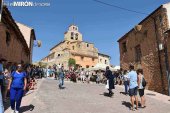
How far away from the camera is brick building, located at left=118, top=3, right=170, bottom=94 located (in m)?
16.7

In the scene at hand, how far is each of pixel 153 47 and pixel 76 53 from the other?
44.4 metres

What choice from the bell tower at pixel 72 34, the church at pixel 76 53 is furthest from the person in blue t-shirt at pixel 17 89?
the bell tower at pixel 72 34

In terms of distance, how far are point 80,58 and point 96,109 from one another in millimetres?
53074

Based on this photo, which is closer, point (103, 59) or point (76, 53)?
point (76, 53)

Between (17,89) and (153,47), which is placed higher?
(153,47)

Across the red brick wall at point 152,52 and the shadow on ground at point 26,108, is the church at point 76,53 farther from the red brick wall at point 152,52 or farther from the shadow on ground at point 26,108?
the shadow on ground at point 26,108

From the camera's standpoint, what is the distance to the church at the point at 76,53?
62.0 metres

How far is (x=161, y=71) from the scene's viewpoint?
16.9 metres

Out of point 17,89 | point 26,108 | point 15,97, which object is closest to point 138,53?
point 26,108

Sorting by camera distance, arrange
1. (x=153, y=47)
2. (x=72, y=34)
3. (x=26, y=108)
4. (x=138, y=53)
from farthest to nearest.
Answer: (x=72, y=34) → (x=138, y=53) → (x=153, y=47) → (x=26, y=108)

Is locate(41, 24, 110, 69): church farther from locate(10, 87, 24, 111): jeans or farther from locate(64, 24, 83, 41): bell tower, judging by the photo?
locate(10, 87, 24, 111): jeans

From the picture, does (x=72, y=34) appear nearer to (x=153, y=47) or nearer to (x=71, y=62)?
(x=71, y=62)

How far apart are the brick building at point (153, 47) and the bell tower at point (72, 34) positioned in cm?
5251

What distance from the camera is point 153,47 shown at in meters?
18.3
